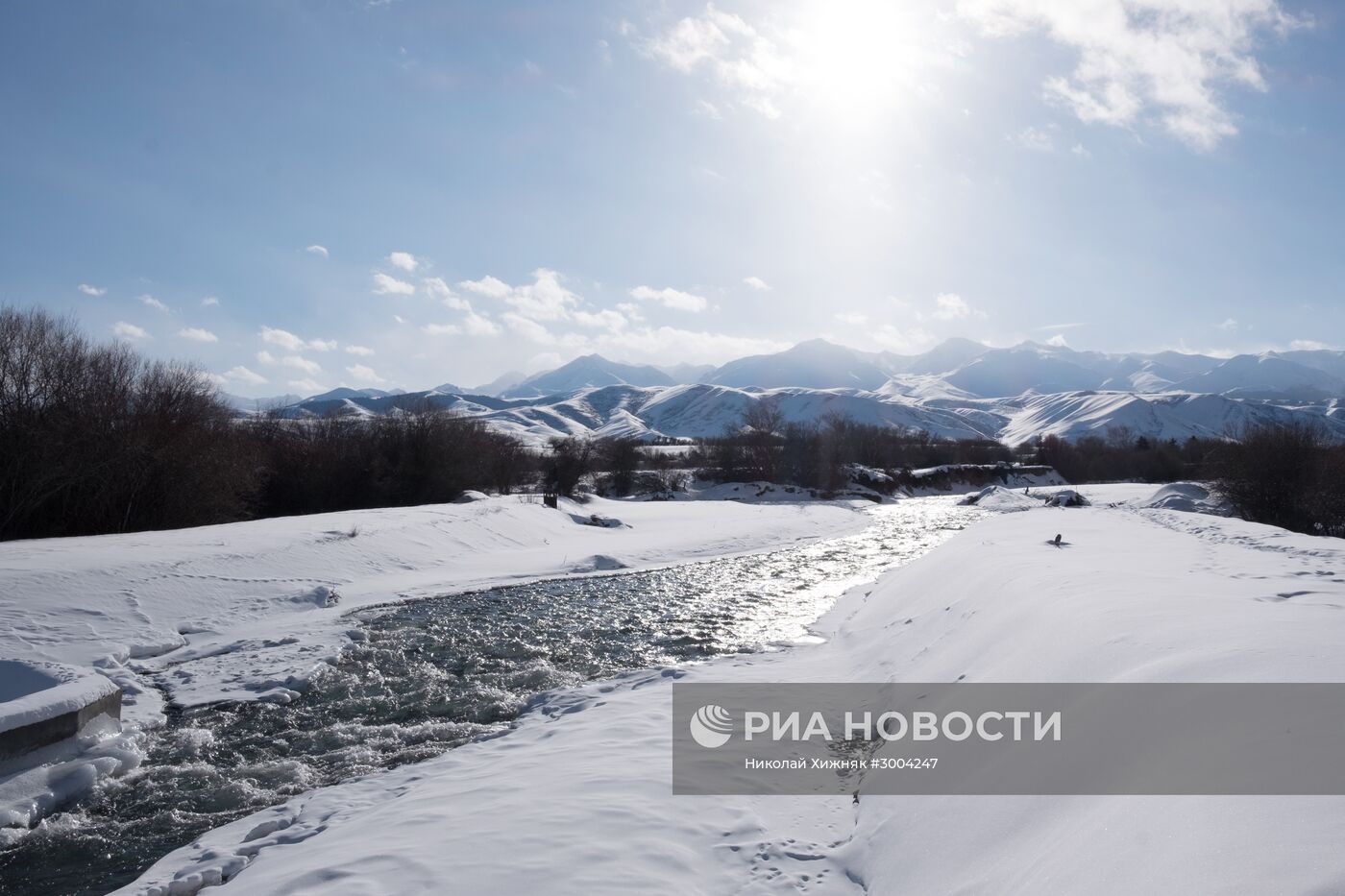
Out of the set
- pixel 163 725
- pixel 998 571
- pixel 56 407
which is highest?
pixel 56 407

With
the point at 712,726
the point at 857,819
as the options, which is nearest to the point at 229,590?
the point at 712,726

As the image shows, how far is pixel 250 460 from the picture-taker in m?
27.9

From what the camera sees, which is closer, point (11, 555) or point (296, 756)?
point (296, 756)

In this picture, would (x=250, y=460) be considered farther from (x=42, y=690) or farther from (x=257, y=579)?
(x=42, y=690)

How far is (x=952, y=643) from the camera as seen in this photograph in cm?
909

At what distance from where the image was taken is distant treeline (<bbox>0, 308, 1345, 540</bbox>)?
2017 centimetres

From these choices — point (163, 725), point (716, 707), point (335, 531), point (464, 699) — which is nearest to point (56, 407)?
point (335, 531)

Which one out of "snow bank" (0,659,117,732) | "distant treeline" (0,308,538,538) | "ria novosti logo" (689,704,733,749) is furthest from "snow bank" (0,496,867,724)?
"ria novosti logo" (689,704,733,749)

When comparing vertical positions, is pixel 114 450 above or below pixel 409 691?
above

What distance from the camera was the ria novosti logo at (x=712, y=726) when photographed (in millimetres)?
7527

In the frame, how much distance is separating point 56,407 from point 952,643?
2590cm

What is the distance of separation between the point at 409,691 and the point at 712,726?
464 centimetres

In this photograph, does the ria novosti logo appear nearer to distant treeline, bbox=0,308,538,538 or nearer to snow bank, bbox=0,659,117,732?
snow bank, bbox=0,659,117,732

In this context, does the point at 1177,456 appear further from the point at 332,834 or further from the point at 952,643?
the point at 332,834
